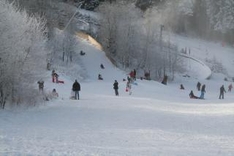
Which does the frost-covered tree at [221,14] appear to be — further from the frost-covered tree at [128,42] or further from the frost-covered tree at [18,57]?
the frost-covered tree at [18,57]

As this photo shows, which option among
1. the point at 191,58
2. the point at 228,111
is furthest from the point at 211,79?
the point at 228,111

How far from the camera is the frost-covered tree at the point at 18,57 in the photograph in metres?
21.5

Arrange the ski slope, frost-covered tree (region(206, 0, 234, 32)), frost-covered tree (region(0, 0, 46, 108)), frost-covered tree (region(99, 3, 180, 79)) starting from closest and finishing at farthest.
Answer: the ski slope, frost-covered tree (region(0, 0, 46, 108)), frost-covered tree (region(99, 3, 180, 79)), frost-covered tree (region(206, 0, 234, 32))

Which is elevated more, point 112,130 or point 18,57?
point 18,57

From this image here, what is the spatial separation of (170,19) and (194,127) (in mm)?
73846

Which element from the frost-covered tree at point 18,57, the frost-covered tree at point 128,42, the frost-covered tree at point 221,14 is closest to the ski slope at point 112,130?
the frost-covered tree at point 18,57

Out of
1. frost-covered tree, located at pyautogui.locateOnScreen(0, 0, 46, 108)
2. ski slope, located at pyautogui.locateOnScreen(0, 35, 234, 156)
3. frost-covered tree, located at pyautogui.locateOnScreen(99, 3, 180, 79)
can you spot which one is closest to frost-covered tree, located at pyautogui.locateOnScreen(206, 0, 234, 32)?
frost-covered tree, located at pyautogui.locateOnScreen(99, 3, 180, 79)

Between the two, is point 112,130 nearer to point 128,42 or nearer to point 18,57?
point 18,57

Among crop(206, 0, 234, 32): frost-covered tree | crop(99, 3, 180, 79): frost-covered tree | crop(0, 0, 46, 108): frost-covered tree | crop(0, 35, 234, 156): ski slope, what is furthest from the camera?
crop(206, 0, 234, 32): frost-covered tree

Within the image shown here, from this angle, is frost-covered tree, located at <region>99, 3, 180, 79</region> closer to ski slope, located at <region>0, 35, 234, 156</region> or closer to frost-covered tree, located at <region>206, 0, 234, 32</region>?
frost-covered tree, located at <region>206, 0, 234, 32</region>

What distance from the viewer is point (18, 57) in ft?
71.8

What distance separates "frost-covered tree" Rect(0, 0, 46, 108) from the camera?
21.5m

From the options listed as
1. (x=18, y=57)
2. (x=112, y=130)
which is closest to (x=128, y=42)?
(x=18, y=57)

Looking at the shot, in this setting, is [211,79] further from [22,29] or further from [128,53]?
[22,29]
